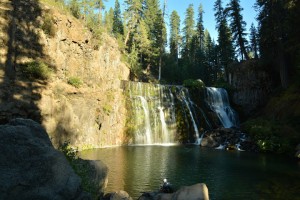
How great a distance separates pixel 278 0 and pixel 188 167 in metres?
29.8

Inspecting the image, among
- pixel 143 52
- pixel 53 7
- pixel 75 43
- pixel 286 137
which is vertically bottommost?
pixel 286 137

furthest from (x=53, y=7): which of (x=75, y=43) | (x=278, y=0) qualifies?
(x=278, y=0)

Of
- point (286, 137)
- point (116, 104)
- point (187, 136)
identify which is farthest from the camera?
point (187, 136)

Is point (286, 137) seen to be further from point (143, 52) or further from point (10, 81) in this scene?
point (143, 52)

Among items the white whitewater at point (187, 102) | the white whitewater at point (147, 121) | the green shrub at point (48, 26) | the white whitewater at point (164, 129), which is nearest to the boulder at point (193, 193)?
the green shrub at point (48, 26)

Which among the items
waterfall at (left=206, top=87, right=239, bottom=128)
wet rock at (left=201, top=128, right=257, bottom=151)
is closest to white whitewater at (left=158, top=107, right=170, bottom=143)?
wet rock at (left=201, top=128, right=257, bottom=151)

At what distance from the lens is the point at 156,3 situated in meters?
75.2

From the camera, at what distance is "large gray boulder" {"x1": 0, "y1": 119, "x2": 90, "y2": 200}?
18.3 ft

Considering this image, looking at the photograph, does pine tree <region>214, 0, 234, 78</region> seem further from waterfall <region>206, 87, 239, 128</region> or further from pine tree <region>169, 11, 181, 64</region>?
pine tree <region>169, 11, 181, 64</region>

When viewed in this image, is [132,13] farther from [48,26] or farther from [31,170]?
[31,170]

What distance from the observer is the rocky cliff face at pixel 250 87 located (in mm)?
44125

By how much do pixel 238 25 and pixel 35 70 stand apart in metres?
41.3

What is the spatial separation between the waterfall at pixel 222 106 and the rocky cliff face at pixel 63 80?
1446 centimetres

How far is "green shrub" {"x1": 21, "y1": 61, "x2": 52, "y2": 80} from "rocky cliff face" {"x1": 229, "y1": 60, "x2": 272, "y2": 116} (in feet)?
103
